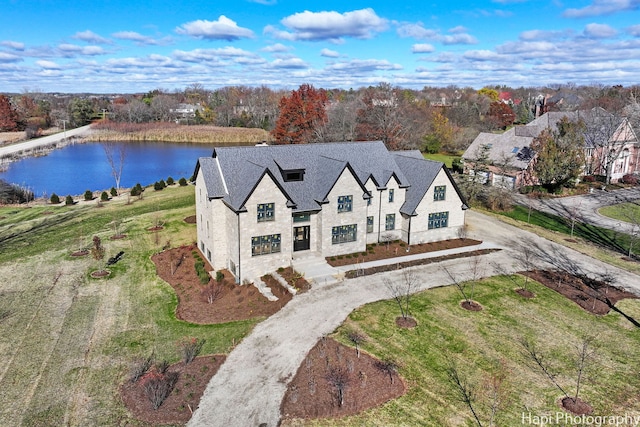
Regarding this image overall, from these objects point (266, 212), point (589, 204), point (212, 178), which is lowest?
point (589, 204)

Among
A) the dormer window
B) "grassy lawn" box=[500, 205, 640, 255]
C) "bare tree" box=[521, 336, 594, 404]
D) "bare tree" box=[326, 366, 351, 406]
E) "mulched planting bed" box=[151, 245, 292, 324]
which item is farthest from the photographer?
"grassy lawn" box=[500, 205, 640, 255]

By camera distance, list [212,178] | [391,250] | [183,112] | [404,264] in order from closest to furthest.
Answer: [212,178] < [404,264] < [391,250] < [183,112]

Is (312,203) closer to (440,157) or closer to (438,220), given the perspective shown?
(438,220)

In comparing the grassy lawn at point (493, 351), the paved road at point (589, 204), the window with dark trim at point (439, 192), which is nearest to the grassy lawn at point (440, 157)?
the paved road at point (589, 204)

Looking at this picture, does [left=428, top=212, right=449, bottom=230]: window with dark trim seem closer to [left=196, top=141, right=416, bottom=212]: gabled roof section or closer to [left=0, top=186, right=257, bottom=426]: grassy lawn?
[left=196, top=141, right=416, bottom=212]: gabled roof section

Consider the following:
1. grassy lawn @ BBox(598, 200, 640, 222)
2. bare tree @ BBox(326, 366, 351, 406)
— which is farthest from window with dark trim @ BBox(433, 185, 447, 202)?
grassy lawn @ BBox(598, 200, 640, 222)

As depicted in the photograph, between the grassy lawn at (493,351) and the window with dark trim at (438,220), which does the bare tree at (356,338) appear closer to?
the grassy lawn at (493,351)

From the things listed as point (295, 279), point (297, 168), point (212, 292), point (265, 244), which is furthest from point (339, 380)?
point (297, 168)
